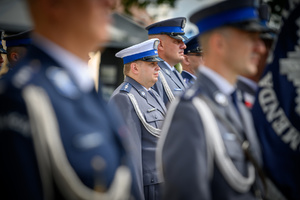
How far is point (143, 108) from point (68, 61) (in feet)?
8.38

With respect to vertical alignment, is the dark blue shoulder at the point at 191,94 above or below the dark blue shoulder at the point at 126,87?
above

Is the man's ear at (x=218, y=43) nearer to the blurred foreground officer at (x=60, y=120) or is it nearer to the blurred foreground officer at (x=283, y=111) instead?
the blurred foreground officer at (x=283, y=111)

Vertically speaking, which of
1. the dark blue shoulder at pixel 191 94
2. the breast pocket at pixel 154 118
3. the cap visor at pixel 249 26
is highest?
the cap visor at pixel 249 26

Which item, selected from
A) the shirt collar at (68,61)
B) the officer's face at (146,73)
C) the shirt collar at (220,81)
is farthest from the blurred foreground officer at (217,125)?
the officer's face at (146,73)

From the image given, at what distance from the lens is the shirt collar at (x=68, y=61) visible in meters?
1.42

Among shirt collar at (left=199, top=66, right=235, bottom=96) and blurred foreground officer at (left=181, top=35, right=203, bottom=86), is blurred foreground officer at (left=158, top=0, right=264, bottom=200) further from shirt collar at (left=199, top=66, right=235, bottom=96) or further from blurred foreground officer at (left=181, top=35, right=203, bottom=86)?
blurred foreground officer at (left=181, top=35, right=203, bottom=86)

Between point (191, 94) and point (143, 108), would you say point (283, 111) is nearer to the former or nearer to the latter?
point (191, 94)

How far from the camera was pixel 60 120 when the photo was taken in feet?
4.25

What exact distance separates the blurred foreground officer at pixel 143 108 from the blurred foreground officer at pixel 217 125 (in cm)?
176

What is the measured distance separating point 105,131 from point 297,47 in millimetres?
1536

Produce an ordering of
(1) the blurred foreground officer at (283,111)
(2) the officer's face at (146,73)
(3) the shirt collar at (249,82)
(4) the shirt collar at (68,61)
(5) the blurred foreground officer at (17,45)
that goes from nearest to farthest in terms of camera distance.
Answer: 1. (4) the shirt collar at (68,61)
2. (1) the blurred foreground officer at (283,111)
3. (3) the shirt collar at (249,82)
4. (2) the officer's face at (146,73)
5. (5) the blurred foreground officer at (17,45)

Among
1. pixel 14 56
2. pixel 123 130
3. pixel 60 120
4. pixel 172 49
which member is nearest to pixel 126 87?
pixel 172 49

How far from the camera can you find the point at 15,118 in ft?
4.09

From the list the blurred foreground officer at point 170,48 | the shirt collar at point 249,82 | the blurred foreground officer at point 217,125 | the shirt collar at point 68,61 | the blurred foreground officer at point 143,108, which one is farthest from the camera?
the blurred foreground officer at point 170,48
